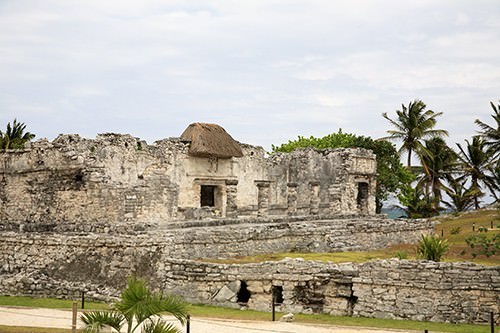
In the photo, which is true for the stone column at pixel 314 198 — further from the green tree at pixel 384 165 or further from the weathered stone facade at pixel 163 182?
the green tree at pixel 384 165

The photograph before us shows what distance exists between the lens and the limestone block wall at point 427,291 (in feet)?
38.8

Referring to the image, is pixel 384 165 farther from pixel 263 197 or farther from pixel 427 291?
pixel 427 291

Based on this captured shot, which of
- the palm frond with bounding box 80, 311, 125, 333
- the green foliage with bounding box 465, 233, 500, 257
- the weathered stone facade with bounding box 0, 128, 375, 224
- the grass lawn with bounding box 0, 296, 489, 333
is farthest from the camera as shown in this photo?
the weathered stone facade with bounding box 0, 128, 375, 224

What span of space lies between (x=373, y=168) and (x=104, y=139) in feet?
42.1

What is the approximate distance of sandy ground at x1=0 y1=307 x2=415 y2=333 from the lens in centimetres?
1078

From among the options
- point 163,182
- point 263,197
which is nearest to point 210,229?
point 163,182

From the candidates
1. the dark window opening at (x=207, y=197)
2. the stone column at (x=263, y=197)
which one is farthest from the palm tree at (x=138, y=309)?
the dark window opening at (x=207, y=197)

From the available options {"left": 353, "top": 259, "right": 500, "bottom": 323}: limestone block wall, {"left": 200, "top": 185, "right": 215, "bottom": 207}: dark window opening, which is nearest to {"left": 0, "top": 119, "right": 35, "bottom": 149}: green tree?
{"left": 200, "top": 185, "right": 215, "bottom": 207}: dark window opening

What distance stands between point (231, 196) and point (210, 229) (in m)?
8.78

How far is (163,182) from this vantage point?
865 inches

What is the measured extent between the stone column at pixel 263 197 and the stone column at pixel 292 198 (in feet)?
3.53

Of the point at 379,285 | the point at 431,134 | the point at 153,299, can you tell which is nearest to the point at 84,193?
the point at 379,285

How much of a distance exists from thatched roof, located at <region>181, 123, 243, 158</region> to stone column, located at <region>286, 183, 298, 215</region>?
326 centimetres

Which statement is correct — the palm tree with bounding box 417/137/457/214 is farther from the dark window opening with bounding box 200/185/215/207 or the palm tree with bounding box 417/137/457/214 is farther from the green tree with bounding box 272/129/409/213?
the dark window opening with bounding box 200/185/215/207
